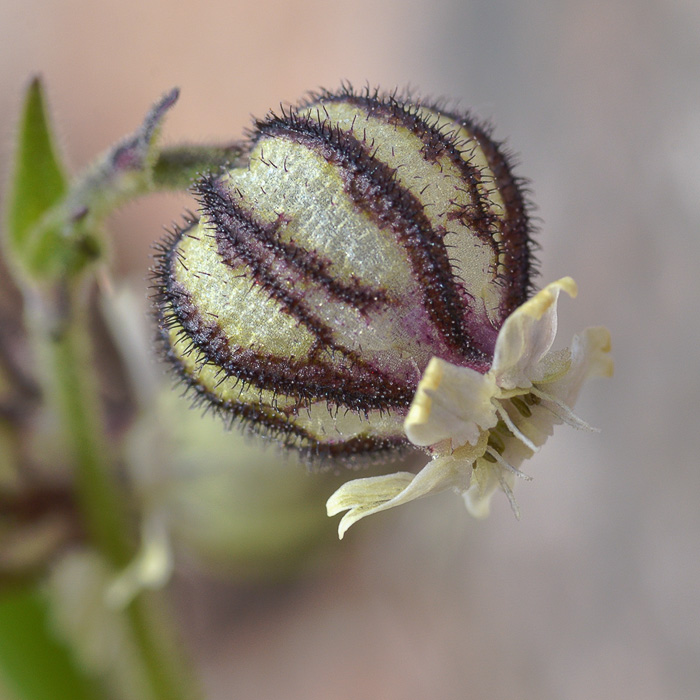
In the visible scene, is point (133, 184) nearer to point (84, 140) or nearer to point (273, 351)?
point (273, 351)

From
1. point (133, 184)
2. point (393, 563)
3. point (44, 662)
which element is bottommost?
point (393, 563)

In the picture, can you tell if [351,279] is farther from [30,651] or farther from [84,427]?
[30,651]

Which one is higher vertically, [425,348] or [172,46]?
[172,46]

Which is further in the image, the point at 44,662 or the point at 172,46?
the point at 172,46

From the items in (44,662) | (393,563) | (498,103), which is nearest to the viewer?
(44,662)

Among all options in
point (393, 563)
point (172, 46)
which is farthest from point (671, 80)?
point (172, 46)

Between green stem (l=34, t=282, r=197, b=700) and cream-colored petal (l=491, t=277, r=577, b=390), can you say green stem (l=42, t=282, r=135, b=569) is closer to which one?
green stem (l=34, t=282, r=197, b=700)

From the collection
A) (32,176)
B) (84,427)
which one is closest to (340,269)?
(32,176)

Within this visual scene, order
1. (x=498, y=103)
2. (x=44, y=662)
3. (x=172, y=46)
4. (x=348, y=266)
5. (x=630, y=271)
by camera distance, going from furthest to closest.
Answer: (x=172, y=46) < (x=498, y=103) < (x=630, y=271) < (x=44, y=662) < (x=348, y=266)
